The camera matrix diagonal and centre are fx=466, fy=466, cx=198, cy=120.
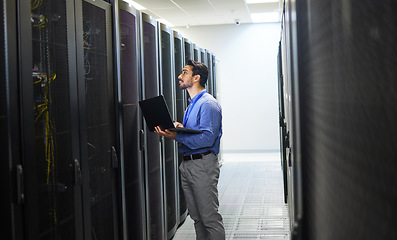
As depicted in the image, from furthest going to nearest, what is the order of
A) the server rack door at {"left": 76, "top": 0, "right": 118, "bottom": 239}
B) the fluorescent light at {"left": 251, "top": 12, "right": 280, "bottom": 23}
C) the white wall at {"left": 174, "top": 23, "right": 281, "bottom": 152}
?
the white wall at {"left": 174, "top": 23, "right": 281, "bottom": 152} < the fluorescent light at {"left": 251, "top": 12, "right": 280, "bottom": 23} < the server rack door at {"left": 76, "top": 0, "right": 118, "bottom": 239}

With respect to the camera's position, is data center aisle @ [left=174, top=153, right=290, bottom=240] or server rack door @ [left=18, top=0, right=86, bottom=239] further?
data center aisle @ [left=174, top=153, right=290, bottom=240]

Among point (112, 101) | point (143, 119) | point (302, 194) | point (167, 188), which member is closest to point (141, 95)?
point (143, 119)

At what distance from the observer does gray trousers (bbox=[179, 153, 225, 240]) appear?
116 inches

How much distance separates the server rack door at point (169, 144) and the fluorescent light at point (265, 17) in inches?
193

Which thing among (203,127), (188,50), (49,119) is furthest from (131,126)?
(188,50)

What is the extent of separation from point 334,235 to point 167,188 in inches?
134

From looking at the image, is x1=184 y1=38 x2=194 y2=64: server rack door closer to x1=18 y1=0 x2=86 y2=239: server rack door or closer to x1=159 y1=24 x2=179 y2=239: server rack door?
x1=159 y1=24 x2=179 y2=239: server rack door

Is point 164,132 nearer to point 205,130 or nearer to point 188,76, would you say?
point 205,130

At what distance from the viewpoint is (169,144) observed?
4.07 m

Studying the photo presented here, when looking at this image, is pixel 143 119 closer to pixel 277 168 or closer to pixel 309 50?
pixel 309 50

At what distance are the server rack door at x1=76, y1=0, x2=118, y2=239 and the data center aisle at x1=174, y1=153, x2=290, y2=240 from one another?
1.57m

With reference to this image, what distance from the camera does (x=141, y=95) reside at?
10.2 feet

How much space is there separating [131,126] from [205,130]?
0.47 metres

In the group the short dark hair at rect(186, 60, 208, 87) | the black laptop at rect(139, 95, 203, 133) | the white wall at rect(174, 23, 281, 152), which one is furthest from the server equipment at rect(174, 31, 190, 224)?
the white wall at rect(174, 23, 281, 152)
